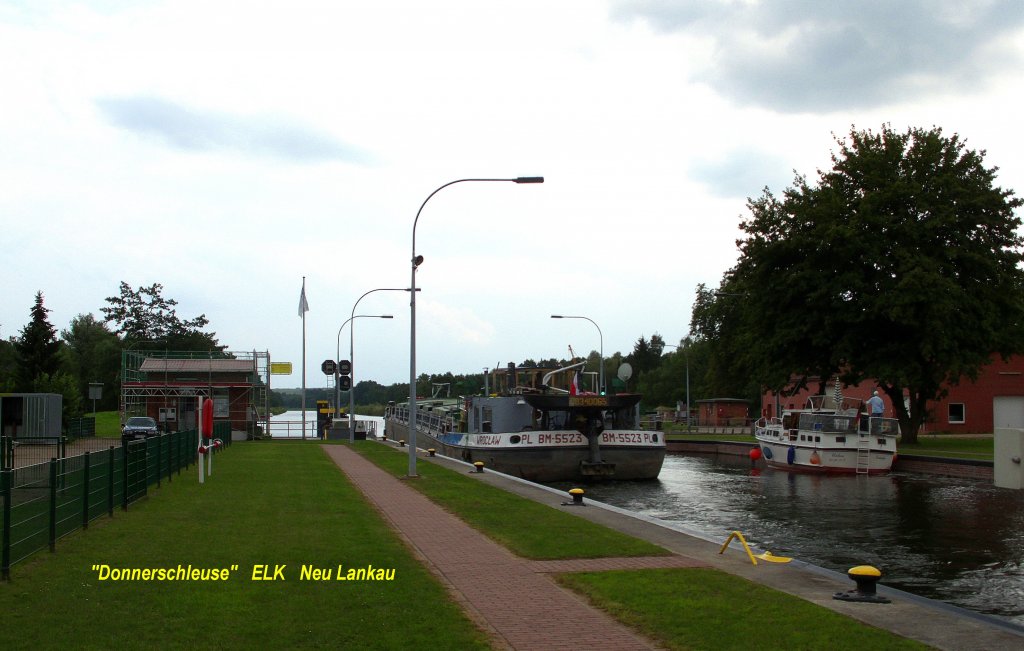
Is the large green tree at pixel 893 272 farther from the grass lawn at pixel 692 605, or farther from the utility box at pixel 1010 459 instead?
the utility box at pixel 1010 459

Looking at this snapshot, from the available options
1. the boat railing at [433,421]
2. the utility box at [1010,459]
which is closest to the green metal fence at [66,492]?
the utility box at [1010,459]

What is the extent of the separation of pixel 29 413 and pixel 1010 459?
34267 millimetres

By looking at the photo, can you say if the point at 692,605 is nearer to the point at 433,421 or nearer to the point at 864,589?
the point at 864,589

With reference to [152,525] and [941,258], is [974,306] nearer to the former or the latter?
[941,258]

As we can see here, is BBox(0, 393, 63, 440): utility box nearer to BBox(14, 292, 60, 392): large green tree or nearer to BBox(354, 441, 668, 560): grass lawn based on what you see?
BBox(354, 441, 668, 560): grass lawn

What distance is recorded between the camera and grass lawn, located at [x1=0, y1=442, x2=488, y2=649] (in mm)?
7734

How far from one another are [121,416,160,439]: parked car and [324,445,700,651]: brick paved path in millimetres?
28085

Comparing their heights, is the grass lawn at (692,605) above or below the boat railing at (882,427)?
below

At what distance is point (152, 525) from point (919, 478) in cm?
2672

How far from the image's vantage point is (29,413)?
3384 cm

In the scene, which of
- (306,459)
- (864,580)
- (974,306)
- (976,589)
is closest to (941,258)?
(974,306)

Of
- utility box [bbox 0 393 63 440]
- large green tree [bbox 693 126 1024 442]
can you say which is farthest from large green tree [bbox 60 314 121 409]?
large green tree [bbox 693 126 1024 442]

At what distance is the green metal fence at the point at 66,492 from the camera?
10.0 metres

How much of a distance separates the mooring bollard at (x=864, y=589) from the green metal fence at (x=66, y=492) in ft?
28.0
